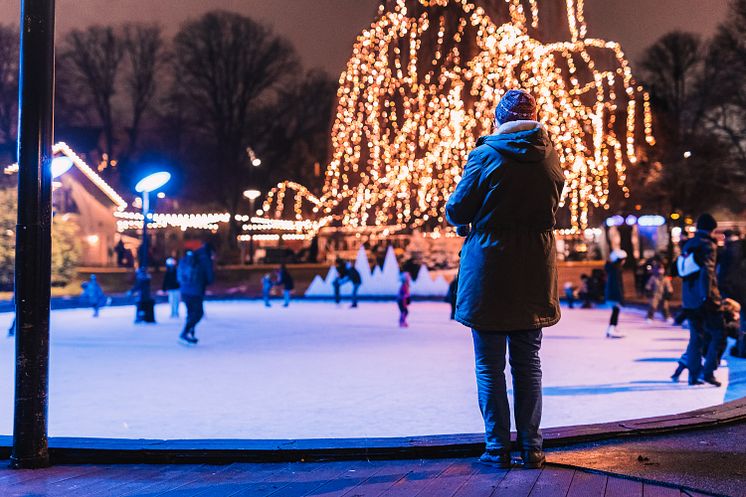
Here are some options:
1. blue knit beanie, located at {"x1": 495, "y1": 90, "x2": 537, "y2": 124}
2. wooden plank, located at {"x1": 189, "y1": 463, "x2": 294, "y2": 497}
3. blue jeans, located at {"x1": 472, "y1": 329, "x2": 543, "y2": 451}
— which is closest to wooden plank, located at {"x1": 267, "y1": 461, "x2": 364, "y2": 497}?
wooden plank, located at {"x1": 189, "y1": 463, "x2": 294, "y2": 497}

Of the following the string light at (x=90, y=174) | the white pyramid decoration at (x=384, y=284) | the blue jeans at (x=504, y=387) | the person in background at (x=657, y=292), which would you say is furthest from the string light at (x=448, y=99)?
the string light at (x=90, y=174)

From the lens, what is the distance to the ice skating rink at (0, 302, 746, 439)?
6684 mm

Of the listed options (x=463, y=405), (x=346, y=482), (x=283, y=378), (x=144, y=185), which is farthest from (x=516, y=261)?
(x=144, y=185)

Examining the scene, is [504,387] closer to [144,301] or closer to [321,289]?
[144,301]

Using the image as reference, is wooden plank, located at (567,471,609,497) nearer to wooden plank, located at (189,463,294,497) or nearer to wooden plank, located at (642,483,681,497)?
wooden plank, located at (642,483,681,497)

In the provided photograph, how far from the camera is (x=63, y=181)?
44.8m

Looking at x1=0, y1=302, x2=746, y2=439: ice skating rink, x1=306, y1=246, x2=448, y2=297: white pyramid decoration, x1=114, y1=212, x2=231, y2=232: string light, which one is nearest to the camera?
x1=0, y1=302, x2=746, y2=439: ice skating rink

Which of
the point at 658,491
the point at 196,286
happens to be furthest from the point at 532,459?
the point at 196,286

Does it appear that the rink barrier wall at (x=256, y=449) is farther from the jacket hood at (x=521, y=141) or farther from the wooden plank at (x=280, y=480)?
the jacket hood at (x=521, y=141)

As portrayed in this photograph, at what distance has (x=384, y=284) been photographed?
32.2 metres

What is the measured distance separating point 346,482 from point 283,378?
17.5 feet

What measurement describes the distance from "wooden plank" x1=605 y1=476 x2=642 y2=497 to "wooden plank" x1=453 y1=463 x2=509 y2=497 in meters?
0.47

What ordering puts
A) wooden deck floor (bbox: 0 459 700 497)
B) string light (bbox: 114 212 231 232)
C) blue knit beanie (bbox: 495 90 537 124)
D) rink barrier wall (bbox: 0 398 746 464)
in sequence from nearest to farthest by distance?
wooden deck floor (bbox: 0 459 700 497)
blue knit beanie (bbox: 495 90 537 124)
rink barrier wall (bbox: 0 398 746 464)
string light (bbox: 114 212 231 232)

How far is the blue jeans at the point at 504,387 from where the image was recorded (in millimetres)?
4562
